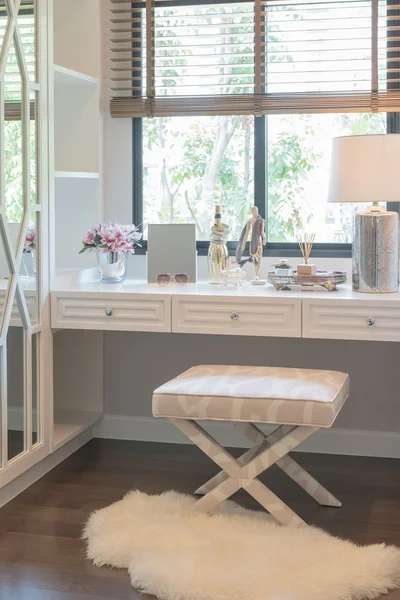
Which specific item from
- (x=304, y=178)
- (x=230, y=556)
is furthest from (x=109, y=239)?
(x=230, y=556)

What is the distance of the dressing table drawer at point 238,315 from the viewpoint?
312cm

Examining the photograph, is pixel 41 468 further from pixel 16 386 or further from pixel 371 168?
pixel 371 168

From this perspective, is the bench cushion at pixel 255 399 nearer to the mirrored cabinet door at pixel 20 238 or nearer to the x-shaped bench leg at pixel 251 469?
the x-shaped bench leg at pixel 251 469

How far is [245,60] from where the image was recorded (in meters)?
3.76

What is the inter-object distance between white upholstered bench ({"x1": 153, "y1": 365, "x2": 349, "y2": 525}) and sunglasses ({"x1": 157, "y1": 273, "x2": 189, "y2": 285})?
0.68 m

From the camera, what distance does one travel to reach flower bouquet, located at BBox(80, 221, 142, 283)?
354cm

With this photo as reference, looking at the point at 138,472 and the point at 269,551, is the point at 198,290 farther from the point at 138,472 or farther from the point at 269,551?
the point at 269,551

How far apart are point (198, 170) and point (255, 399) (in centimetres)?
159

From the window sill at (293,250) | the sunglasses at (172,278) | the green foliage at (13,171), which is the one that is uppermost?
the green foliage at (13,171)

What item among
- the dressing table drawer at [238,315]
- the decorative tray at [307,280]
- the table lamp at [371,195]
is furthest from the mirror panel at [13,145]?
the table lamp at [371,195]

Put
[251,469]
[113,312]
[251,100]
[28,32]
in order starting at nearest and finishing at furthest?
[251,469] → [28,32] → [113,312] → [251,100]

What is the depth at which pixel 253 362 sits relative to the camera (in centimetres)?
380

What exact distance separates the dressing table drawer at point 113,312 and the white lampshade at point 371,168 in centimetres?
85

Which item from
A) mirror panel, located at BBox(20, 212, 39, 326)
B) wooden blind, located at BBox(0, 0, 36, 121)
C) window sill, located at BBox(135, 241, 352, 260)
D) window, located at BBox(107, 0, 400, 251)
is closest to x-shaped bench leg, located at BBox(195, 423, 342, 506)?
mirror panel, located at BBox(20, 212, 39, 326)
